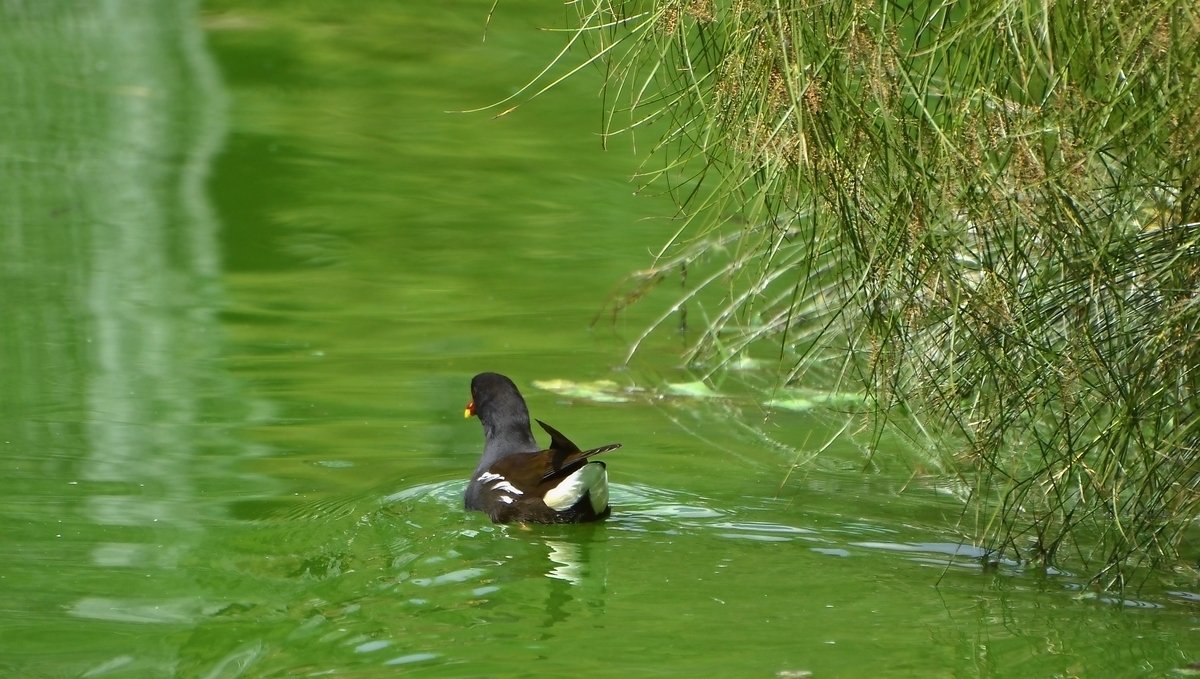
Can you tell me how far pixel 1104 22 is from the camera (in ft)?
12.8

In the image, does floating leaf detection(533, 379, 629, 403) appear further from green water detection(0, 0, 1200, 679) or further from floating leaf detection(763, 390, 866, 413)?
floating leaf detection(763, 390, 866, 413)

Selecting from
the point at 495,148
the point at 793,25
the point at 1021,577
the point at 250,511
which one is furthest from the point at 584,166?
the point at 793,25

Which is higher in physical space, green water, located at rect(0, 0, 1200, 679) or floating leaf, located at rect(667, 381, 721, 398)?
green water, located at rect(0, 0, 1200, 679)

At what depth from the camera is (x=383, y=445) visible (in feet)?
20.9

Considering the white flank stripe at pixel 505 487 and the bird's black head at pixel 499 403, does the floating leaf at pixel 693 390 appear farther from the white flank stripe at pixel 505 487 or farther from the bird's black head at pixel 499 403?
the white flank stripe at pixel 505 487

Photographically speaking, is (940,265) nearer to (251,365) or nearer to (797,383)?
(797,383)

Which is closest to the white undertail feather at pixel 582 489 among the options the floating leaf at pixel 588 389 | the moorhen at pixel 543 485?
the moorhen at pixel 543 485

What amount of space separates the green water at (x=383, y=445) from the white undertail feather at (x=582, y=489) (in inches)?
3.6

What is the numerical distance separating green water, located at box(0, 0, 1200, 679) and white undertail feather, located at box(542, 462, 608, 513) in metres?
0.09

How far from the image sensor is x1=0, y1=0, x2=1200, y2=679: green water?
4336 millimetres

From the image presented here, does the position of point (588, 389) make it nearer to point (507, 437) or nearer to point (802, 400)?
point (802, 400)

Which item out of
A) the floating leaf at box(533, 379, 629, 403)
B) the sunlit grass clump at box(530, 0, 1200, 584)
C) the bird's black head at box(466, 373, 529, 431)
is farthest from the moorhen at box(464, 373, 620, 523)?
the floating leaf at box(533, 379, 629, 403)

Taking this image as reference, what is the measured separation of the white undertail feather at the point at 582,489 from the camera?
17.2ft

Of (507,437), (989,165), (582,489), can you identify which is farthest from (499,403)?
(989,165)
